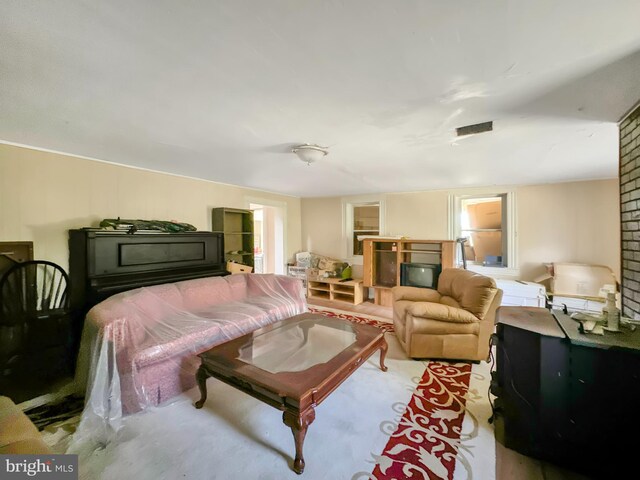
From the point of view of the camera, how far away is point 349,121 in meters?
1.73

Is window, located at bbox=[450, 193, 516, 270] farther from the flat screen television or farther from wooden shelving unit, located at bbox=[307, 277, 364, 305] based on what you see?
wooden shelving unit, located at bbox=[307, 277, 364, 305]

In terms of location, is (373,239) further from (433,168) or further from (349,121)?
(349,121)

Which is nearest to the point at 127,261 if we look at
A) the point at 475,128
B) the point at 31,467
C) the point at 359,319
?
the point at 31,467

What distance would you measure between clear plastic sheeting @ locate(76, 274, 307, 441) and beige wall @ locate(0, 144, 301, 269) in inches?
39.7

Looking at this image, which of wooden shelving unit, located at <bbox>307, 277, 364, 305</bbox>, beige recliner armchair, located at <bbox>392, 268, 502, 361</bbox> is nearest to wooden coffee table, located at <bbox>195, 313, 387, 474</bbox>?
beige recliner armchair, located at <bbox>392, 268, 502, 361</bbox>

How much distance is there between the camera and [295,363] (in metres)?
1.83

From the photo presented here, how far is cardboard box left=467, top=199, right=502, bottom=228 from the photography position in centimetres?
413

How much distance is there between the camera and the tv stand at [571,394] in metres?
1.19

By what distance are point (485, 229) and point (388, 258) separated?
1666mm

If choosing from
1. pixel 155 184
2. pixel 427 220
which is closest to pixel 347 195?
pixel 427 220

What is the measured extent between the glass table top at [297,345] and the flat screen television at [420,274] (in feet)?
6.74

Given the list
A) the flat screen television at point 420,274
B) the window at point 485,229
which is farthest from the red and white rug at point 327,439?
the window at point 485,229

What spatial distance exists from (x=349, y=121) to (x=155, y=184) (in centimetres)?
271

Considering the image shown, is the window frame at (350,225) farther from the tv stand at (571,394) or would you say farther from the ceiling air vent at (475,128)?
the tv stand at (571,394)
